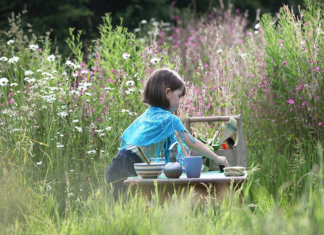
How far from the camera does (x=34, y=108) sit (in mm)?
5449

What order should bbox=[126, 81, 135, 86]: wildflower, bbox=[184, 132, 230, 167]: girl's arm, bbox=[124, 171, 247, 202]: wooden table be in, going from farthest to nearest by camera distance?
1. bbox=[126, 81, 135, 86]: wildflower
2. bbox=[184, 132, 230, 167]: girl's arm
3. bbox=[124, 171, 247, 202]: wooden table

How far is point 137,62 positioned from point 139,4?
754cm

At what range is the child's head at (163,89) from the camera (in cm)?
423

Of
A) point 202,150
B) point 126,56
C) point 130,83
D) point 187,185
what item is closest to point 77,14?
point 126,56

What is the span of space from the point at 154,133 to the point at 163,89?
0.35 meters

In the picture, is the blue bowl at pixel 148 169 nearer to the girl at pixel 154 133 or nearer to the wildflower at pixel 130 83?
the girl at pixel 154 133

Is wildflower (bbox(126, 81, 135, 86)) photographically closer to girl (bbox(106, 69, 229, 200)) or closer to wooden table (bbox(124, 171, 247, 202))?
girl (bbox(106, 69, 229, 200))

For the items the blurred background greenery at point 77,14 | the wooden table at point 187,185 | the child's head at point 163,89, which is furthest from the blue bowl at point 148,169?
the blurred background greenery at point 77,14

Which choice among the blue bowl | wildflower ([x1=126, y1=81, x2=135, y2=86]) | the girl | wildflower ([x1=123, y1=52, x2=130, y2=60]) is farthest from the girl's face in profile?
wildflower ([x1=123, y1=52, x2=130, y2=60])

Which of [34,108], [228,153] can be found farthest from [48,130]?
[228,153]

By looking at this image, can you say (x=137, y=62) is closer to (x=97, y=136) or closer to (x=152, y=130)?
(x=97, y=136)

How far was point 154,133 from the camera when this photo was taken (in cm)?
411

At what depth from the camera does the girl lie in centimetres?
404

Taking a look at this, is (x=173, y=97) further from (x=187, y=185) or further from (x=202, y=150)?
(x=187, y=185)
